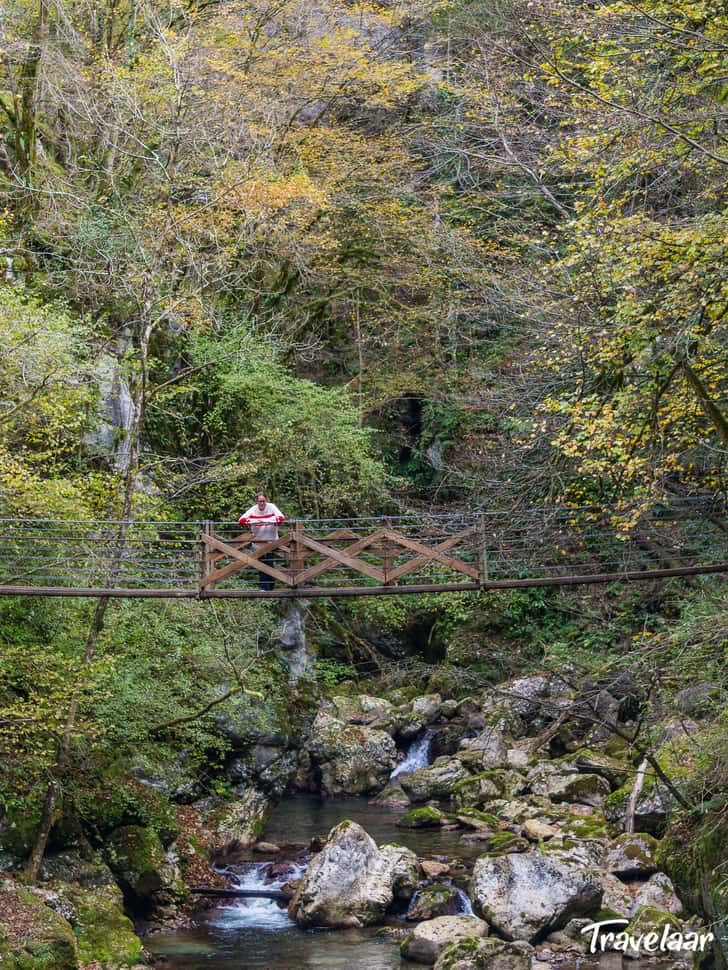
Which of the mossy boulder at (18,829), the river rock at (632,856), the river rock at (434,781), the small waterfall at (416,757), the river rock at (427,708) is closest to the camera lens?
the mossy boulder at (18,829)

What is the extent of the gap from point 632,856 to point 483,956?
121 inches

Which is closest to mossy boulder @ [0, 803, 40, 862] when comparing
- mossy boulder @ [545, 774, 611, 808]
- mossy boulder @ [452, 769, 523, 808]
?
mossy boulder @ [452, 769, 523, 808]

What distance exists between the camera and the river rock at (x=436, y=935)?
10.9 metres

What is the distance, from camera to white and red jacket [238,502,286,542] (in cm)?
1152

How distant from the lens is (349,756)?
1759cm

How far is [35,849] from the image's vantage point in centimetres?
1138

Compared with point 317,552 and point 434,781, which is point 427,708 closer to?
point 434,781

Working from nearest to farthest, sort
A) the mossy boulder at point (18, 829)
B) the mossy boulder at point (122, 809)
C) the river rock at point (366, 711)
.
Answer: the mossy boulder at point (18, 829)
the mossy boulder at point (122, 809)
the river rock at point (366, 711)

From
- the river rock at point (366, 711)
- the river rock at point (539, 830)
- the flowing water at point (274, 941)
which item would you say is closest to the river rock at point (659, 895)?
the flowing water at point (274, 941)

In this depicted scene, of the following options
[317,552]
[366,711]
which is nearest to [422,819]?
[366,711]

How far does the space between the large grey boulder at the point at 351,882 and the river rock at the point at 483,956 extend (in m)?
1.79

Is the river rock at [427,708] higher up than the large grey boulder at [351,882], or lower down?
lower down

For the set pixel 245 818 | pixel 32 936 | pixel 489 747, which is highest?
pixel 32 936

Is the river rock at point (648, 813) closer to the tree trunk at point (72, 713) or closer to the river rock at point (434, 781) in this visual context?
the river rock at point (434, 781)
